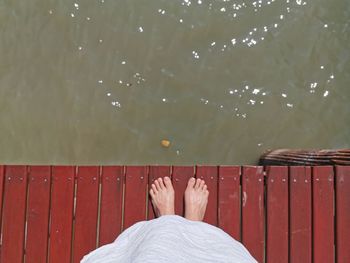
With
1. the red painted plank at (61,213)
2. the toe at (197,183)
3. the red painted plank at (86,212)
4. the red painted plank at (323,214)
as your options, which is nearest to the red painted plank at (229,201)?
the toe at (197,183)

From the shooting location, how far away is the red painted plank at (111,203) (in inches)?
103

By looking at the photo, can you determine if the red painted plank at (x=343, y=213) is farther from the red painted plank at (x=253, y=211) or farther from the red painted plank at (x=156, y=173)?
the red painted plank at (x=156, y=173)

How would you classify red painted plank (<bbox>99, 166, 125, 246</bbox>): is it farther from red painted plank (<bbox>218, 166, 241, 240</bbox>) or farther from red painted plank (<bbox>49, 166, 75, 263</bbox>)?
red painted plank (<bbox>218, 166, 241, 240</bbox>)

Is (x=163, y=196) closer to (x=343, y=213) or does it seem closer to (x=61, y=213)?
(x=61, y=213)

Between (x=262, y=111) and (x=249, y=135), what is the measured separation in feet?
0.59

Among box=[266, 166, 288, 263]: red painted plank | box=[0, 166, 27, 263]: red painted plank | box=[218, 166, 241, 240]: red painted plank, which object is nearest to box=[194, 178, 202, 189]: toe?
box=[218, 166, 241, 240]: red painted plank

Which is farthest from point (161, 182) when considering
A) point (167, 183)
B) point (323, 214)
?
point (323, 214)

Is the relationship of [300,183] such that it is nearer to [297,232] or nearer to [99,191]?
[297,232]

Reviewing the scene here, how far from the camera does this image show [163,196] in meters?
2.57

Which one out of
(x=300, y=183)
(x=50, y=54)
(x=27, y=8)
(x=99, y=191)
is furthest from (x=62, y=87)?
(x=300, y=183)

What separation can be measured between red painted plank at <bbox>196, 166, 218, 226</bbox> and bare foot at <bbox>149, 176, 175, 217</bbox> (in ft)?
0.57

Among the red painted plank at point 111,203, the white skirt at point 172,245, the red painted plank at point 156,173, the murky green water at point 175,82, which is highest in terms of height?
the murky green water at point 175,82

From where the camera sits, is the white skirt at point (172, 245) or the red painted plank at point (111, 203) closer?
the white skirt at point (172, 245)

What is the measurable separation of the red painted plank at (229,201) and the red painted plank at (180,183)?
0.19 m
